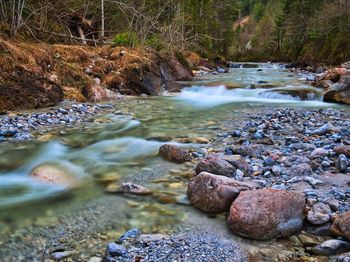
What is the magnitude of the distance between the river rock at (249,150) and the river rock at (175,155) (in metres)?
0.75

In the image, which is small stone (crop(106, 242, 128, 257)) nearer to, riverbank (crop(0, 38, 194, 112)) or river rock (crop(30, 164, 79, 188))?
river rock (crop(30, 164, 79, 188))

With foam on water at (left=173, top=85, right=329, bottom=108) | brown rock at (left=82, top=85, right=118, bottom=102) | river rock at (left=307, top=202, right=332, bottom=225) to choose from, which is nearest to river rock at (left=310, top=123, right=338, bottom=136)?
river rock at (left=307, top=202, right=332, bottom=225)

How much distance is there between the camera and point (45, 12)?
12062mm

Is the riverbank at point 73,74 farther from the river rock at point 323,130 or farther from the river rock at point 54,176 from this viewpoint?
the river rock at point 323,130

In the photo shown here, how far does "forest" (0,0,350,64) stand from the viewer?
1223 centimetres

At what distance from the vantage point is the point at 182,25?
19.1 meters

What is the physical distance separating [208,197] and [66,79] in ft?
25.0

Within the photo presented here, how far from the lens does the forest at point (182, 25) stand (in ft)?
40.1

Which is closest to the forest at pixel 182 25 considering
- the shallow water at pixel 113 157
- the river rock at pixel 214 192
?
the shallow water at pixel 113 157

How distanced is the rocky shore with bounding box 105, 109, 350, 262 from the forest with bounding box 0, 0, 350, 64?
7.85 m

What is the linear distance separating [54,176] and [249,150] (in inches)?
108

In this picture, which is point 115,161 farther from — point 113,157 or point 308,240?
point 308,240

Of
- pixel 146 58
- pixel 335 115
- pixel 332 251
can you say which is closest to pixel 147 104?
pixel 146 58

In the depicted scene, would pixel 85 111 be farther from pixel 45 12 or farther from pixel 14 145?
pixel 45 12
